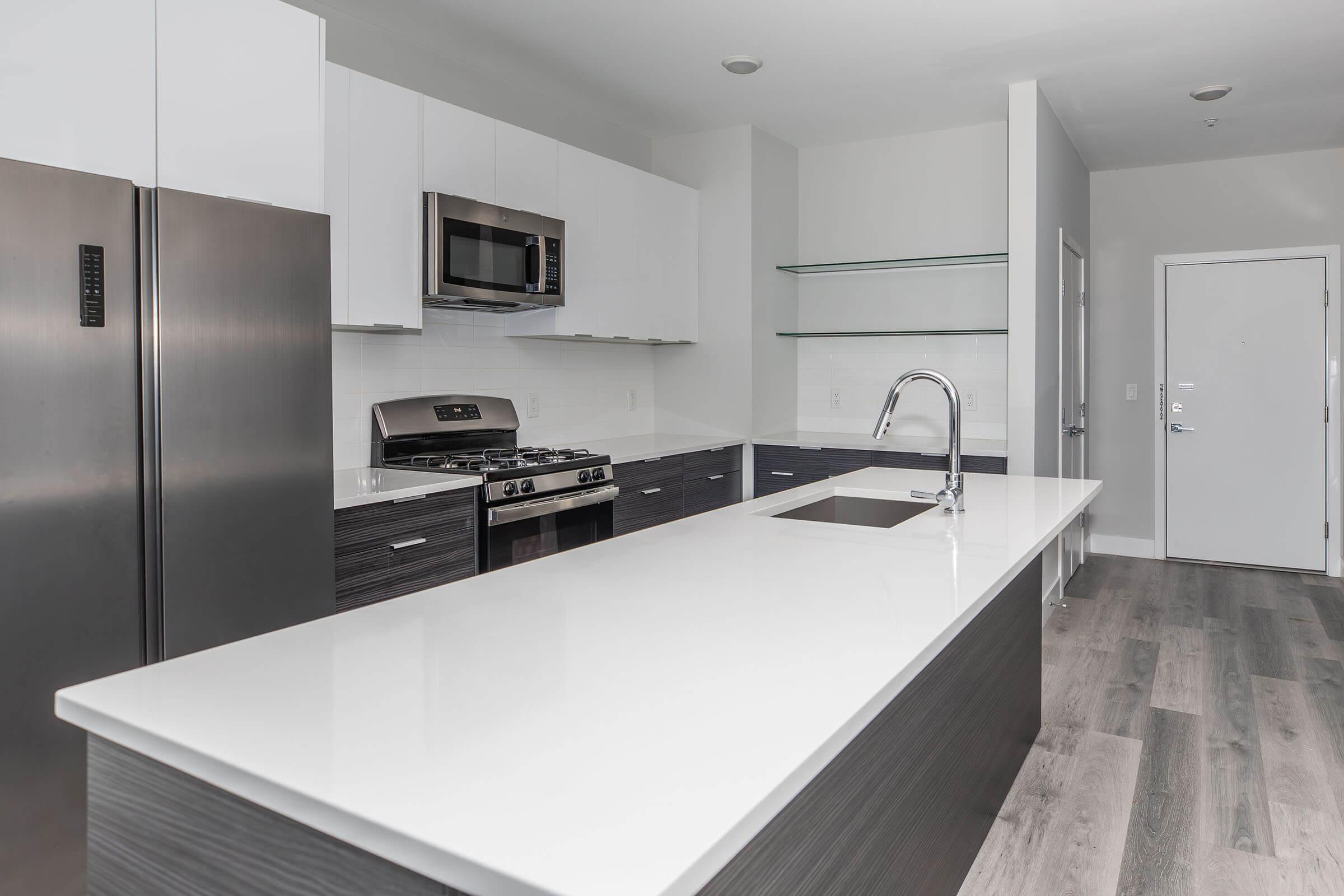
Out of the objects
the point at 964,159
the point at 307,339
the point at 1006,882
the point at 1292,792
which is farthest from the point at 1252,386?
the point at 307,339

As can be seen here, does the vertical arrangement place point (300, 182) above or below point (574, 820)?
above

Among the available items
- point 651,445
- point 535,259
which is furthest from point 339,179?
point 651,445

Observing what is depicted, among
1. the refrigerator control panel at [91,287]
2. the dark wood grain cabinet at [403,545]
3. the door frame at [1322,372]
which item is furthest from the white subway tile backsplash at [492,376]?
the door frame at [1322,372]

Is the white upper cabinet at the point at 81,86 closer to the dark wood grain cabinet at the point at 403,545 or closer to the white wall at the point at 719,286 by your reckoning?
the dark wood grain cabinet at the point at 403,545

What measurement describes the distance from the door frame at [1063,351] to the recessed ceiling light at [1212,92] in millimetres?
835

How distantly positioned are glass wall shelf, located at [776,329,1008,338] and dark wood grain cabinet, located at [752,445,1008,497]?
661 millimetres

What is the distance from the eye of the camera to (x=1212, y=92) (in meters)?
4.05

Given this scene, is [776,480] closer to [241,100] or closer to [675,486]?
[675,486]

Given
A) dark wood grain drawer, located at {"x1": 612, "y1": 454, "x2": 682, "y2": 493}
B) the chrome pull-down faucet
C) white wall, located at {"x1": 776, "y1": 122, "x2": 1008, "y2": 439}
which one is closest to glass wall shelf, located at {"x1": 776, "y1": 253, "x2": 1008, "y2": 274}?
white wall, located at {"x1": 776, "y1": 122, "x2": 1008, "y2": 439}

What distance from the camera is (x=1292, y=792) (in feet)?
8.38

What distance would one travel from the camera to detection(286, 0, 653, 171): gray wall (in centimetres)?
317

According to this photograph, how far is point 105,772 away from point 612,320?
3179 millimetres

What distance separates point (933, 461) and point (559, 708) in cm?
361

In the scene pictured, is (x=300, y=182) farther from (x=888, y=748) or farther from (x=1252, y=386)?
(x=1252, y=386)
